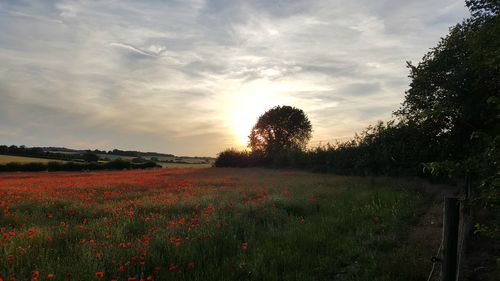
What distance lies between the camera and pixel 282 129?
85000 millimetres

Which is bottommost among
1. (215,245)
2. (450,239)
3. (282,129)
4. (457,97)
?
(215,245)

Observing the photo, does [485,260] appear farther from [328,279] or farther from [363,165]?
[363,165]

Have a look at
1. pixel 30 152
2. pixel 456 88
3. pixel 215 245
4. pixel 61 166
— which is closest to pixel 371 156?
pixel 456 88

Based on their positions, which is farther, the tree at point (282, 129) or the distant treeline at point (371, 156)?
the tree at point (282, 129)

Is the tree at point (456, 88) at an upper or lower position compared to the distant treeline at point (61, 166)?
upper

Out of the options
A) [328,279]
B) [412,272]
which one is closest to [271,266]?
[328,279]

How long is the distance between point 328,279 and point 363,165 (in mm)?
36748

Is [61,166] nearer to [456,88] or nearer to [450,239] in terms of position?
[456,88]

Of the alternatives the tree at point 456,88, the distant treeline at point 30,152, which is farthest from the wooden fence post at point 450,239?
the distant treeline at point 30,152

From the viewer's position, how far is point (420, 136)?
59.7ft

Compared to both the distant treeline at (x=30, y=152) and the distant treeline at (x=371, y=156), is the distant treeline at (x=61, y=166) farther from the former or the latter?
the distant treeline at (x=371, y=156)

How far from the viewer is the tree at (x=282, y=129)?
84625 mm

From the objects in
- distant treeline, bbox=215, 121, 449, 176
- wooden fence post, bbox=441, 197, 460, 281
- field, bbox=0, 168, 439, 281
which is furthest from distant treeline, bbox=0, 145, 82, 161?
wooden fence post, bbox=441, 197, 460, 281

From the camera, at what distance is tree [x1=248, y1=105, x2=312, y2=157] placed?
8462cm
